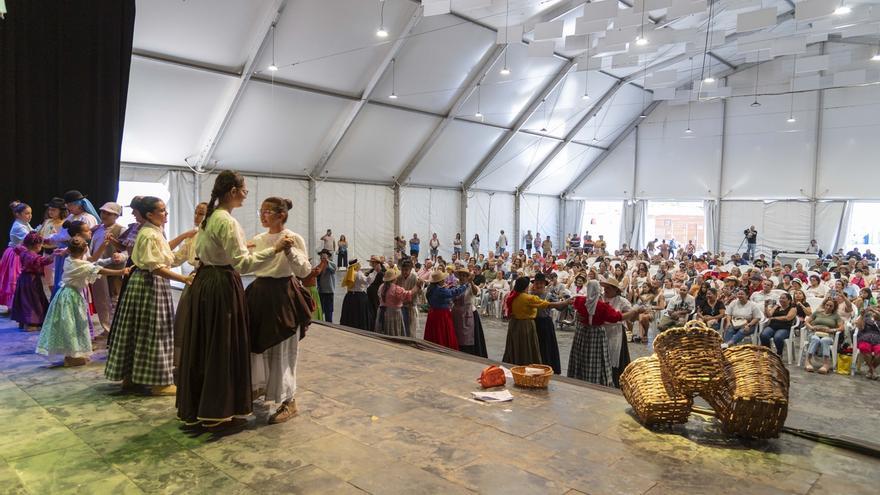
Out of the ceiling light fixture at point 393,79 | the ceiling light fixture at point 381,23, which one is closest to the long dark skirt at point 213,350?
the ceiling light fixture at point 381,23

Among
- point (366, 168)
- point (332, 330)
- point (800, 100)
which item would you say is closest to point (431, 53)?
point (366, 168)

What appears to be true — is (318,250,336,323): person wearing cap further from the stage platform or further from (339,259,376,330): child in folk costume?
the stage platform

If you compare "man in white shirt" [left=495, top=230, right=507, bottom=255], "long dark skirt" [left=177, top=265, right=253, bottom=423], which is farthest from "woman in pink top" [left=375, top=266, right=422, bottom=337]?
"man in white shirt" [left=495, top=230, right=507, bottom=255]

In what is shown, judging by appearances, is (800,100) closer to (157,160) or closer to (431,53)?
(431,53)

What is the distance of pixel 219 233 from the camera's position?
2764 millimetres

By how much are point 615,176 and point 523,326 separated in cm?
1720

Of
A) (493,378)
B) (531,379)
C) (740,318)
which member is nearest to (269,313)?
(493,378)

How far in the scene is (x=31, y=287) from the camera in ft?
17.2

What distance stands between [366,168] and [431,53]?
424 centimetres

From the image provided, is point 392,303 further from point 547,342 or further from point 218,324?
point 218,324

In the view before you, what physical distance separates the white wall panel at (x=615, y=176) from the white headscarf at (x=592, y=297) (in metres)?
16.9

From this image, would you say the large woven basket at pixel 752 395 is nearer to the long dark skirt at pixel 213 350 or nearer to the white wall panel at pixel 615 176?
the long dark skirt at pixel 213 350

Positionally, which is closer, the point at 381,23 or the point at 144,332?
the point at 144,332

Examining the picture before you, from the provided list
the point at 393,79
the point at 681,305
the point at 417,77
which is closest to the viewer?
the point at 681,305
